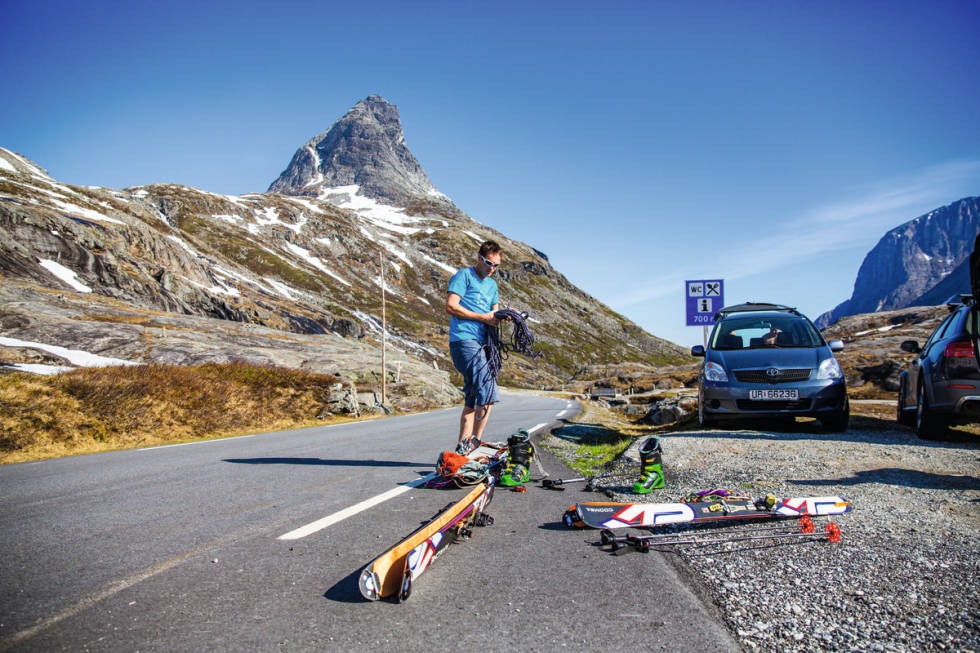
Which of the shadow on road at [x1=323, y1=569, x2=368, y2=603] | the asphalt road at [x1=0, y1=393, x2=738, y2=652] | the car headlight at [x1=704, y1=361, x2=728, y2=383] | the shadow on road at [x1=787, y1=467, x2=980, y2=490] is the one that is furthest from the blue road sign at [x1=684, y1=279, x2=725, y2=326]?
the shadow on road at [x1=323, y1=569, x2=368, y2=603]

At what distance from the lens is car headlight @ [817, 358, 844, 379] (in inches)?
338

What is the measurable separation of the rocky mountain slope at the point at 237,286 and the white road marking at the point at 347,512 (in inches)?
645

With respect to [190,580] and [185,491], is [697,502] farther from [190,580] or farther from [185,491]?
[185,491]

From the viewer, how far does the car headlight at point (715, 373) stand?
29.3 feet

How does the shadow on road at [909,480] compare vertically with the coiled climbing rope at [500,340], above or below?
below

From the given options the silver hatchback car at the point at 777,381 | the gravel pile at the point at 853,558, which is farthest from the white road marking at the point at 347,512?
the silver hatchback car at the point at 777,381

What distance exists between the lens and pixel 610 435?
37.3 feet

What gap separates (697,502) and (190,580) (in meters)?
3.20

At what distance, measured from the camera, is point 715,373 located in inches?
358

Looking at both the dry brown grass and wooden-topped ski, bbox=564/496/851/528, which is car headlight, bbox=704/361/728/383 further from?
the dry brown grass

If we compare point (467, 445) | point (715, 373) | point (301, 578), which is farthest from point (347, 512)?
point (715, 373)

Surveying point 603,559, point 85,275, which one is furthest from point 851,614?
point 85,275

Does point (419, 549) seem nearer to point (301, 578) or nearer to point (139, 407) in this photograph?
point (301, 578)

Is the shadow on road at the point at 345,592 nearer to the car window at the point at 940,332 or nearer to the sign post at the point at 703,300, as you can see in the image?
the car window at the point at 940,332
